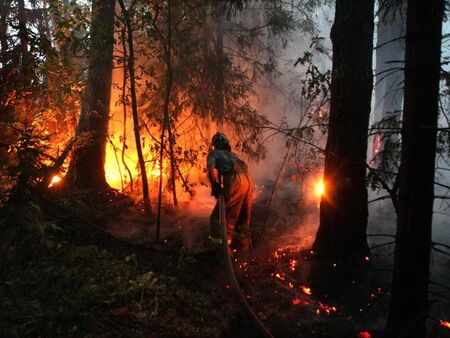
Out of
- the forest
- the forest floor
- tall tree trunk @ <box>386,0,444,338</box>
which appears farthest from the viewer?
the forest floor

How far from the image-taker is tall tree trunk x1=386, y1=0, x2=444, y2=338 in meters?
3.14

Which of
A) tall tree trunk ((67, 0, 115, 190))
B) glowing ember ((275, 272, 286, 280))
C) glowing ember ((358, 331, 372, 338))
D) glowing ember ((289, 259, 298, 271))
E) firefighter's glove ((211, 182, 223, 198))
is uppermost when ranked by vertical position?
tall tree trunk ((67, 0, 115, 190))

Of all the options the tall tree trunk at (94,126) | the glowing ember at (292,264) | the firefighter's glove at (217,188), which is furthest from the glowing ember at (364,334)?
the tall tree trunk at (94,126)

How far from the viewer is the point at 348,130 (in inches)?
239

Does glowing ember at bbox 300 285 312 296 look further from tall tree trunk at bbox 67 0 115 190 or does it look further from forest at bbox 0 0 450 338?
tall tree trunk at bbox 67 0 115 190

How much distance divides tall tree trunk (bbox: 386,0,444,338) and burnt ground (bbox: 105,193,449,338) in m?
0.32

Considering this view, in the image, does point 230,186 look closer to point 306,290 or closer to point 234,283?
point 306,290

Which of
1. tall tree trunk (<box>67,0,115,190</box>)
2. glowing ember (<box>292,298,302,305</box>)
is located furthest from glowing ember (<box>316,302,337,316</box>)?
tall tree trunk (<box>67,0,115,190</box>)

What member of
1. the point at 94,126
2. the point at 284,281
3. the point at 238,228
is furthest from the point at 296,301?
the point at 94,126

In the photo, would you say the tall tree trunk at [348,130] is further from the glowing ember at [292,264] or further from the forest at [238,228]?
the glowing ember at [292,264]

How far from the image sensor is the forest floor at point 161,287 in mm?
4289

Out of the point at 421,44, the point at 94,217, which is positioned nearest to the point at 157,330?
the point at 421,44

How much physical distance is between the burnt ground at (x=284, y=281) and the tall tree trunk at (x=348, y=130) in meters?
0.54

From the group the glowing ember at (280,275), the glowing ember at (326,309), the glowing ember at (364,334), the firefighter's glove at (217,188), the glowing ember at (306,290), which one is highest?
the firefighter's glove at (217,188)
